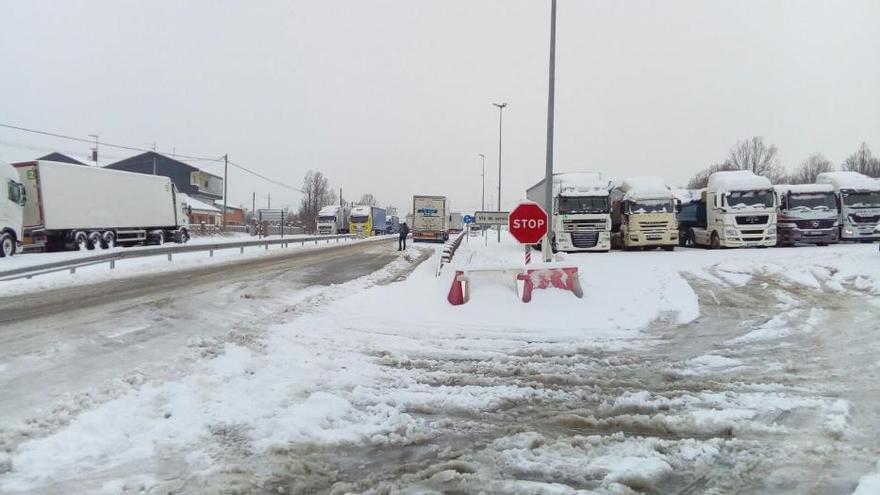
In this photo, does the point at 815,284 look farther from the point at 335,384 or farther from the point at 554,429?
the point at 335,384

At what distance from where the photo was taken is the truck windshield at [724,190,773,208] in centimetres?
2311

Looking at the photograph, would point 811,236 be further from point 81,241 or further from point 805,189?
point 81,241

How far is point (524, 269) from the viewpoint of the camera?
10.8m

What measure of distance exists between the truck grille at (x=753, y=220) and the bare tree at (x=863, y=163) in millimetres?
90709

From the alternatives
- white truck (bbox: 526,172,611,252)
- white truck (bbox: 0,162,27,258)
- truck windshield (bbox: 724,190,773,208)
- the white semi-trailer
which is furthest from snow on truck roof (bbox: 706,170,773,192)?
white truck (bbox: 0,162,27,258)

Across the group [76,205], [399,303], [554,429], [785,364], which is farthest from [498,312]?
[76,205]

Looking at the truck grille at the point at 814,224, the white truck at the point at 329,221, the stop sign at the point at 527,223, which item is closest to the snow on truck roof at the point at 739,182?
the truck grille at the point at 814,224

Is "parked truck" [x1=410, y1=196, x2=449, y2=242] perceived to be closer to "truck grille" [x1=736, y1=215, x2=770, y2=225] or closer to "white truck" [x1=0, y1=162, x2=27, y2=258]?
"truck grille" [x1=736, y1=215, x2=770, y2=225]

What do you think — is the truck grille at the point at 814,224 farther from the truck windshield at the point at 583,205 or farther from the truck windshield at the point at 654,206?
the truck windshield at the point at 583,205

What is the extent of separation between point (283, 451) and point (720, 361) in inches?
222

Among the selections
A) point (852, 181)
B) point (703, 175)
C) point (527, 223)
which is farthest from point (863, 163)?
point (527, 223)

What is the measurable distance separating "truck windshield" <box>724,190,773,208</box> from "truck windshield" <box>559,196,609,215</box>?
5.70 m

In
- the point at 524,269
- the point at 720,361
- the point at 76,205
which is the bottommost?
the point at 720,361

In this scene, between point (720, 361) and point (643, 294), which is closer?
point (720, 361)
